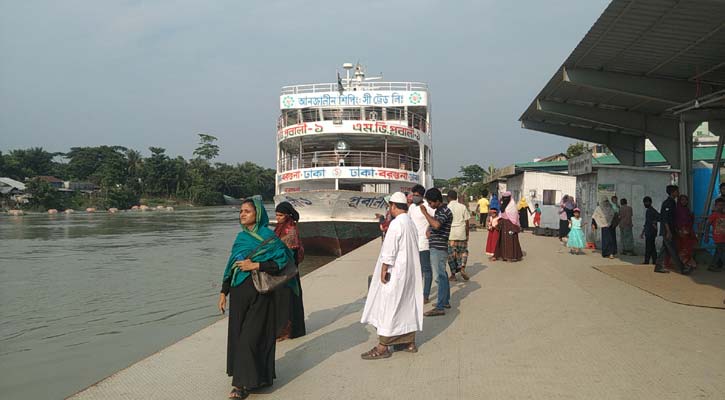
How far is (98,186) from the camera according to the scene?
250 ft

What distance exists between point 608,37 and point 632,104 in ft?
14.5

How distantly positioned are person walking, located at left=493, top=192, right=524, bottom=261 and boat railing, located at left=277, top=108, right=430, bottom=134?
340 inches

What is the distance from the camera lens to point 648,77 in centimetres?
1001

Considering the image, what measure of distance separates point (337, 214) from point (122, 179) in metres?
67.3

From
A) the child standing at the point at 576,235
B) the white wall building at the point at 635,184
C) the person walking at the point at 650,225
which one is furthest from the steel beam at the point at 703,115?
the child standing at the point at 576,235

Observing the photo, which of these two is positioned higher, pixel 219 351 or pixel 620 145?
pixel 620 145

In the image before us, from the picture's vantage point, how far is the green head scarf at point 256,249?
368 centimetres

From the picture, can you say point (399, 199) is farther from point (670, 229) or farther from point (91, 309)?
point (91, 309)

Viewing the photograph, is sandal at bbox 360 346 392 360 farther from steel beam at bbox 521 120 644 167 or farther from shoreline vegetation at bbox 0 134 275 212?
shoreline vegetation at bbox 0 134 275 212

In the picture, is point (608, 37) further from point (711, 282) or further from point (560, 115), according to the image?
point (560, 115)

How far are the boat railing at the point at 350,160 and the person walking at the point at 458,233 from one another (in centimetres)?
922

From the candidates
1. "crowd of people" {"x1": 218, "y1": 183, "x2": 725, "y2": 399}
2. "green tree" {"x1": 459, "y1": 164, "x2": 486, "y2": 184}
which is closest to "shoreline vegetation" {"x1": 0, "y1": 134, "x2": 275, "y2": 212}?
"green tree" {"x1": 459, "y1": 164, "x2": 486, "y2": 184}

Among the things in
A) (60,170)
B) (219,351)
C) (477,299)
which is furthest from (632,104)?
(60,170)

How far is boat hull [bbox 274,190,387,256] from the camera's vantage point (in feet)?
51.5
